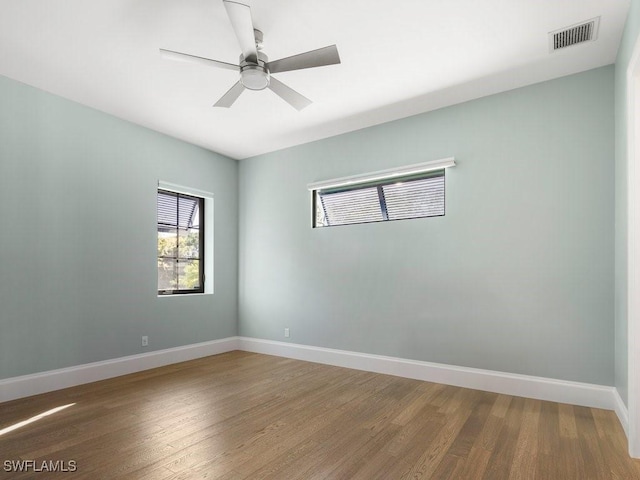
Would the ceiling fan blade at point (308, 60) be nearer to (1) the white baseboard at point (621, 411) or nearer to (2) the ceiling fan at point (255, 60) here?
(2) the ceiling fan at point (255, 60)

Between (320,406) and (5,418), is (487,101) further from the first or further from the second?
(5,418)

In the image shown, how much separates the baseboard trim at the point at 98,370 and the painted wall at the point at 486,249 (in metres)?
1.16

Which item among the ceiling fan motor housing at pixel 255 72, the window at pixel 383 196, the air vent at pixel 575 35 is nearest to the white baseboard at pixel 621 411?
the window at pixel 383 196

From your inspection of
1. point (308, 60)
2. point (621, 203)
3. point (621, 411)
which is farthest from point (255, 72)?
point (621, 411)

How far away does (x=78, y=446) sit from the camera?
7.62 ft

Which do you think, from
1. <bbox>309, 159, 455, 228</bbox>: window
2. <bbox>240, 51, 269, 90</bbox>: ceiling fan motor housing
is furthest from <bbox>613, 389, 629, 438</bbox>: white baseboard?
<bbox>240, 51, 269, 90</bbox>: ceiling fan motor housing

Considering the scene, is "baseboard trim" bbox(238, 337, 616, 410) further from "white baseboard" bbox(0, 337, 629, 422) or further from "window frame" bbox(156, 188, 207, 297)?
"window frame" bbox(156, 188, 207, 297)

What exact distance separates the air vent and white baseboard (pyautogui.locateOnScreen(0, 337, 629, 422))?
266 centimetres

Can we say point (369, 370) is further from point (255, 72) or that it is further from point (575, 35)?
point (575, 35)

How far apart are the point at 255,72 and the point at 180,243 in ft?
9.78

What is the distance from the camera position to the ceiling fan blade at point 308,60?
235cm

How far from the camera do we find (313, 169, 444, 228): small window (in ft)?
12.9

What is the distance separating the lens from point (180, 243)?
486 centimetres

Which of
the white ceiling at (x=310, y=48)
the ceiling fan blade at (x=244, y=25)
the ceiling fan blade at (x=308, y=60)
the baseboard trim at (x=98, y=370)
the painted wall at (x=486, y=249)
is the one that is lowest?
the baseboard trim at (x=98, y=370)
